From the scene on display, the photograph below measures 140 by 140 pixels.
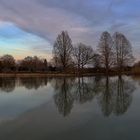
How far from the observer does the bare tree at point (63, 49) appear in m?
65.4

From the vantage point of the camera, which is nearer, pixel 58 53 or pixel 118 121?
pixel 118 121

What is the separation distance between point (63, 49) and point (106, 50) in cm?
1051

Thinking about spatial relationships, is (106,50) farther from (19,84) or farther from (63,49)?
(19,84)

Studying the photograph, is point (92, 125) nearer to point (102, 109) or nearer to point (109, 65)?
point (102, 109)

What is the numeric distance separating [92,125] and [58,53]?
56582 millimetres

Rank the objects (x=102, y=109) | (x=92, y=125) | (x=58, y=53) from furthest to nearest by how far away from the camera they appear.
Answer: (x=58, y=53)
(x=102, y=109)
(x=92, y=125)

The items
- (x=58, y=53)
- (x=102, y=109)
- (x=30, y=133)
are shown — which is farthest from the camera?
(x=58, y=53)

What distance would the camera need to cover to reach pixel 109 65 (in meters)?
67.2

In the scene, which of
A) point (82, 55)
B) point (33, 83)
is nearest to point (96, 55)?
point (82, 55)

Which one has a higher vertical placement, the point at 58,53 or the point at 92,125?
the point at 58,53

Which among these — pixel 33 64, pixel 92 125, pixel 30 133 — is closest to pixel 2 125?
pixel 30 133

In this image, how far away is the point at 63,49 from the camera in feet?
216

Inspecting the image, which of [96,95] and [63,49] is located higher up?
[63,49]

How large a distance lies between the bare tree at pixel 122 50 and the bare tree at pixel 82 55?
900 centimetres
